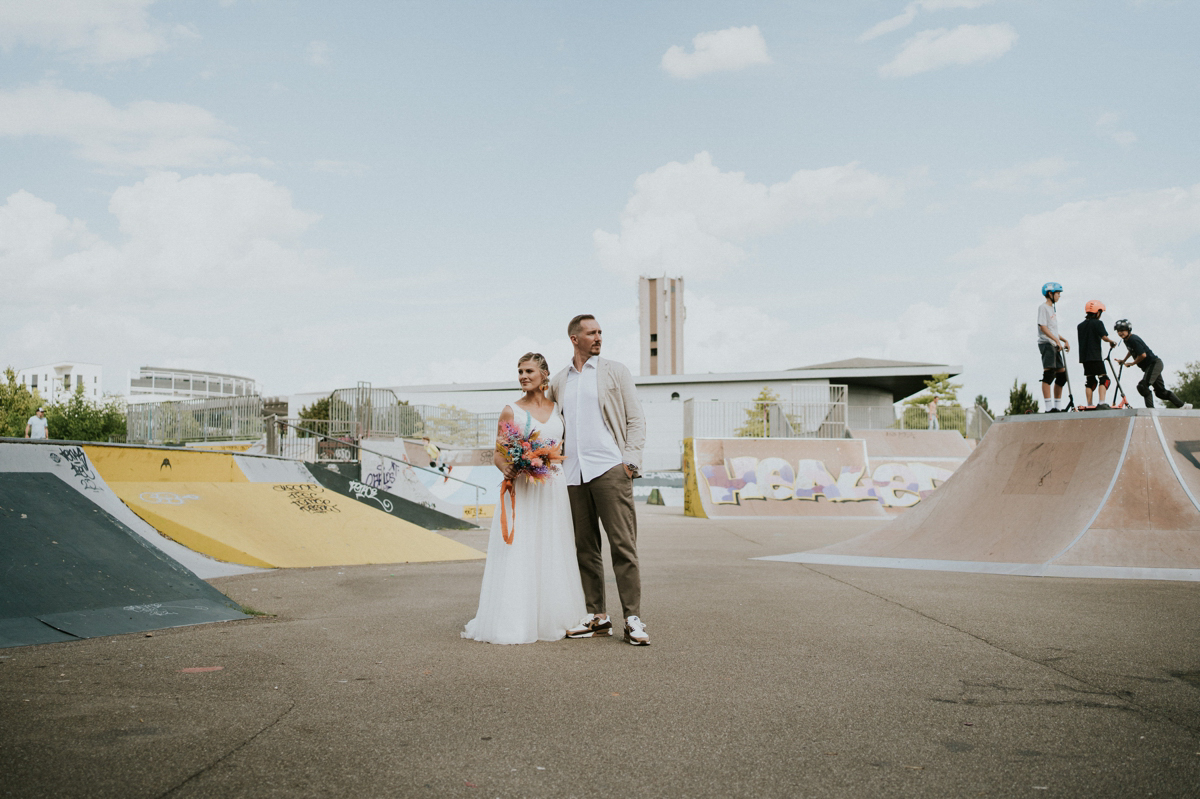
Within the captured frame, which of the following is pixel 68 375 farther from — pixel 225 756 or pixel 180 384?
pixel 225 756

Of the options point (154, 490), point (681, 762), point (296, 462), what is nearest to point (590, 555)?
point (681, 762)

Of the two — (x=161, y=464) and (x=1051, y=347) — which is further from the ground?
(x=1051, y=347)

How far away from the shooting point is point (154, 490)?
8.31 metres

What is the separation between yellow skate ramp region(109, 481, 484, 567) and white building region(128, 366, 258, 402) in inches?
4111

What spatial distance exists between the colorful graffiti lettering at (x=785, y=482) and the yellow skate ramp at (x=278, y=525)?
13073 millimetres

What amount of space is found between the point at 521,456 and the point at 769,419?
23.3 meters

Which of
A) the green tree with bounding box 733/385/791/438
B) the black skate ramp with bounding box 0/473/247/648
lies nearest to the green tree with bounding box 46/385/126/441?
the green tree with bounding box 733/385/791/438

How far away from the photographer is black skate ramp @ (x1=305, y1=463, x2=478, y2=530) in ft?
40.8

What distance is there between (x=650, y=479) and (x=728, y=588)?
2476 centimetres

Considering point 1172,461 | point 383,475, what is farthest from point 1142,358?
point 383,475

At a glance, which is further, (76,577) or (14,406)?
(14,406)

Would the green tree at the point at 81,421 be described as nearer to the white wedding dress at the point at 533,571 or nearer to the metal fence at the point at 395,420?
the metal fence at the point at 395,420

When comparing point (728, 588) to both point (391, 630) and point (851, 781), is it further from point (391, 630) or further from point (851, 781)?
point (851, 781)

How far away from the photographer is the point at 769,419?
27.3m
